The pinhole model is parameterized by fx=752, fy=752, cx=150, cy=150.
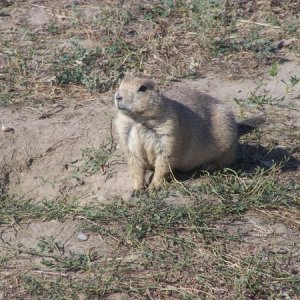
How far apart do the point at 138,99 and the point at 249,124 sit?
1.39 m

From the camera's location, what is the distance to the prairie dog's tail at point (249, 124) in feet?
20.4

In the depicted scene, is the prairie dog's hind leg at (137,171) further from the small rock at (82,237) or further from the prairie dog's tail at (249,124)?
the prairie dog's tail at (249,124)

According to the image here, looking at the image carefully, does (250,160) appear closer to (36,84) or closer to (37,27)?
(36,84)

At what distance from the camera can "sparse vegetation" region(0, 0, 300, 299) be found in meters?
4.46

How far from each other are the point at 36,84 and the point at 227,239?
2.95 m

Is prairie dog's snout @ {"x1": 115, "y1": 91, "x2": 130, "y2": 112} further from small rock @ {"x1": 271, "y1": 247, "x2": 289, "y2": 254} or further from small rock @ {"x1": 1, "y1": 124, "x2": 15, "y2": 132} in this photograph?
small rock @ {"x1": 1, "y1": 124, "x2": 15, "y2": 132}

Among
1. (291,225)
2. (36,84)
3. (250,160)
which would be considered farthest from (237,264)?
(36,84)

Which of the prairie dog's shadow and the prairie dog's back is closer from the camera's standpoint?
the prairie dog's back

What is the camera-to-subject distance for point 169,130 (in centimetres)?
538

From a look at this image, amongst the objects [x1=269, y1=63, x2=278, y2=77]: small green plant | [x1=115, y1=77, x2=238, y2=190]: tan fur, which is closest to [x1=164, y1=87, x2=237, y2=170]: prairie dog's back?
[x1=115, y1=77, x2=238, y2=190]: tan fur

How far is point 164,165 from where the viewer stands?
5.47m

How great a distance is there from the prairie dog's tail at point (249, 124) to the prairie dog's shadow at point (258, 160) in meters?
0.12

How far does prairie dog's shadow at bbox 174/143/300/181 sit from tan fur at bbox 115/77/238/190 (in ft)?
0.28

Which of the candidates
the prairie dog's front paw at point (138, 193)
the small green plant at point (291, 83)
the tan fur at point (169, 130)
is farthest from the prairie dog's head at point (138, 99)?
the small green plant at point (291, 83)
